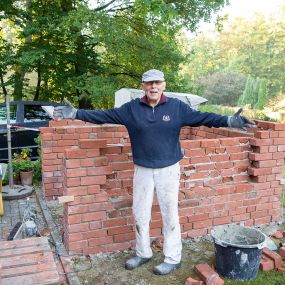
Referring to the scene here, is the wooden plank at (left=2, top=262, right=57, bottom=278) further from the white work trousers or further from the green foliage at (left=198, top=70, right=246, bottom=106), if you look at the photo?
the green foliage at (left=198, top=70, right=246, bottom=106)

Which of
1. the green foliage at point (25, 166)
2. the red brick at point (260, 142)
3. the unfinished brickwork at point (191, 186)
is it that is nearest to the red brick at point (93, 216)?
the unfinished brickwork at point (191, 186)

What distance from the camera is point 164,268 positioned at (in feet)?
11.2

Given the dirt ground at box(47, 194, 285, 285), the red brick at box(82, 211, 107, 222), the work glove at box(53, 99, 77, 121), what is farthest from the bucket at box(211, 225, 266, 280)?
the work glove at box(53, 99, 77, 121)

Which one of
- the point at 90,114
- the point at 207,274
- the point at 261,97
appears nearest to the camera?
the point at 207,274

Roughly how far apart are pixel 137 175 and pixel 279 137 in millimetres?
2138

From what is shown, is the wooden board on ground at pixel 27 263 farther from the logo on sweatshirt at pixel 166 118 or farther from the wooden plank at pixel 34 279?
the logo on sweatshirt at pixel 166 118

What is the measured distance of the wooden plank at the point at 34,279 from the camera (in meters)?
2.60

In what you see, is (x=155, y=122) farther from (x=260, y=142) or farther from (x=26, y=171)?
(x=26, y=171)

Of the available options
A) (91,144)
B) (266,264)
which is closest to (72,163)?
(91,144)

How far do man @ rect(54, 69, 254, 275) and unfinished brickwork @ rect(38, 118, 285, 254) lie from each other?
469 mm

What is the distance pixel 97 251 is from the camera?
12.5 feet

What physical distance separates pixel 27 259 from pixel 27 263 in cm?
7

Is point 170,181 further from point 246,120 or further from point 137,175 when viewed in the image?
point 246,120

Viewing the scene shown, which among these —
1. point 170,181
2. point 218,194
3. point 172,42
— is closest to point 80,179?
point 170,181
